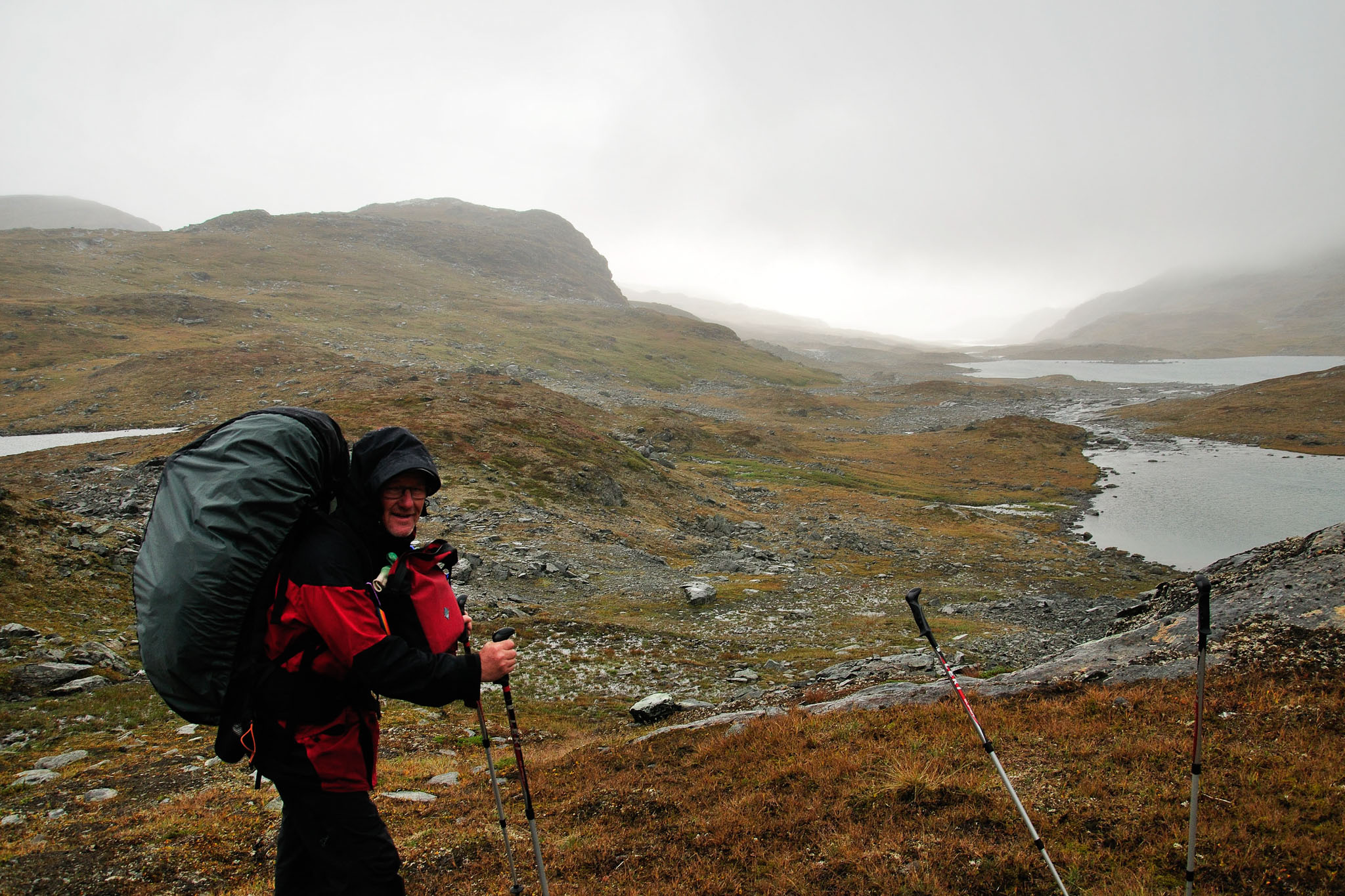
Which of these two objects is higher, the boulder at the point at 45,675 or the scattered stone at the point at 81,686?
the boulder at the point at 45,675

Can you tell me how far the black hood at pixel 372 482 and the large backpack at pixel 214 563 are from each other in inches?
Result: 15.5

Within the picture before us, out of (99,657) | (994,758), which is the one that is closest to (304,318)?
(99,657)

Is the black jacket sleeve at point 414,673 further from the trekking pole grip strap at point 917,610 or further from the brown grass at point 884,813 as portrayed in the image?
the trekking pole grip strap at point 917,610

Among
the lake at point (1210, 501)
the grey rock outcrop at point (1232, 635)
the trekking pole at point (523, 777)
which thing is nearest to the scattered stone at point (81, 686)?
the trekking pole at point (523, 777)

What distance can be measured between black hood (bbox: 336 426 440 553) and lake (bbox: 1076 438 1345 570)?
127 ft

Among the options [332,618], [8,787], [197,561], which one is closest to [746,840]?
[332,618]

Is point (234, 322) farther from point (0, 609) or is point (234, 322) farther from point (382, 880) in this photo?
point (382, 880)

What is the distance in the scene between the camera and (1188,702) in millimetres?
8516

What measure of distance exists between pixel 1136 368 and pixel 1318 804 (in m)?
229

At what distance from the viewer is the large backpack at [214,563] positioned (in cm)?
368

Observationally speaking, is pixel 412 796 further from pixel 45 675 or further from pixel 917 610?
pixel 45 675

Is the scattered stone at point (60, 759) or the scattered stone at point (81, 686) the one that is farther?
the scattered stone at point (81, 686)

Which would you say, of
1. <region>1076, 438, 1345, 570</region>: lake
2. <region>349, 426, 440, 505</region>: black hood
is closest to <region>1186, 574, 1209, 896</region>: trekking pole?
<region>349, 426, 440, 505</region>: black hood

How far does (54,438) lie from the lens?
1512 inches
